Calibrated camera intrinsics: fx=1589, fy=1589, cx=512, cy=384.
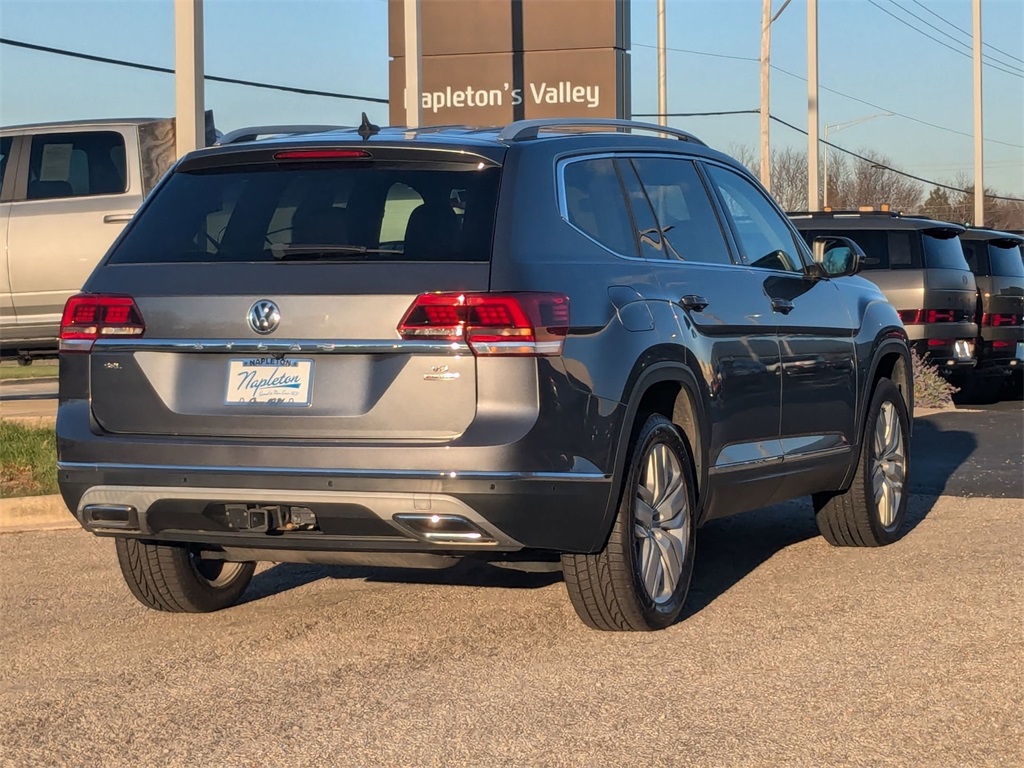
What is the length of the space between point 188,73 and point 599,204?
6.83 metres

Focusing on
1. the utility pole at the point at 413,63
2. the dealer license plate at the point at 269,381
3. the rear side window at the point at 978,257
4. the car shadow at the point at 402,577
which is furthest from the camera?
the rear side window at the point at 978,257

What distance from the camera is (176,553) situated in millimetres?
6273

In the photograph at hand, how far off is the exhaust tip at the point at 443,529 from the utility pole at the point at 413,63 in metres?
12.1

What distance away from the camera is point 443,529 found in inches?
206

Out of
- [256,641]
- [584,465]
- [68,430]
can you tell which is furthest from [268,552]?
[584,465]

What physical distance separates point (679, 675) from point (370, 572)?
235 centimetres

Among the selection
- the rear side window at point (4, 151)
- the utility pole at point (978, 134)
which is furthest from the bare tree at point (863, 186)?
the rear side window at point (4, 151)

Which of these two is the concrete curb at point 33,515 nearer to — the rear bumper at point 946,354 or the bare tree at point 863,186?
the rear bumper at point 946,354

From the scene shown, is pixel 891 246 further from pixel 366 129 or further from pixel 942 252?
pixel 366 129

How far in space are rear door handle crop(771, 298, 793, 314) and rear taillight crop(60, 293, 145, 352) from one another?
285 cm

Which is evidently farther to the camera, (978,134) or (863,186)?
(863,186)

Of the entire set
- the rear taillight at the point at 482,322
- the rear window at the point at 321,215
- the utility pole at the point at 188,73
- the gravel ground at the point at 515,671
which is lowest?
the gravel ground at the point at 515,671

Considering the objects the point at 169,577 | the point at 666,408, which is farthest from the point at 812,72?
the point at 169,577

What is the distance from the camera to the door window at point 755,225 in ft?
23.5
